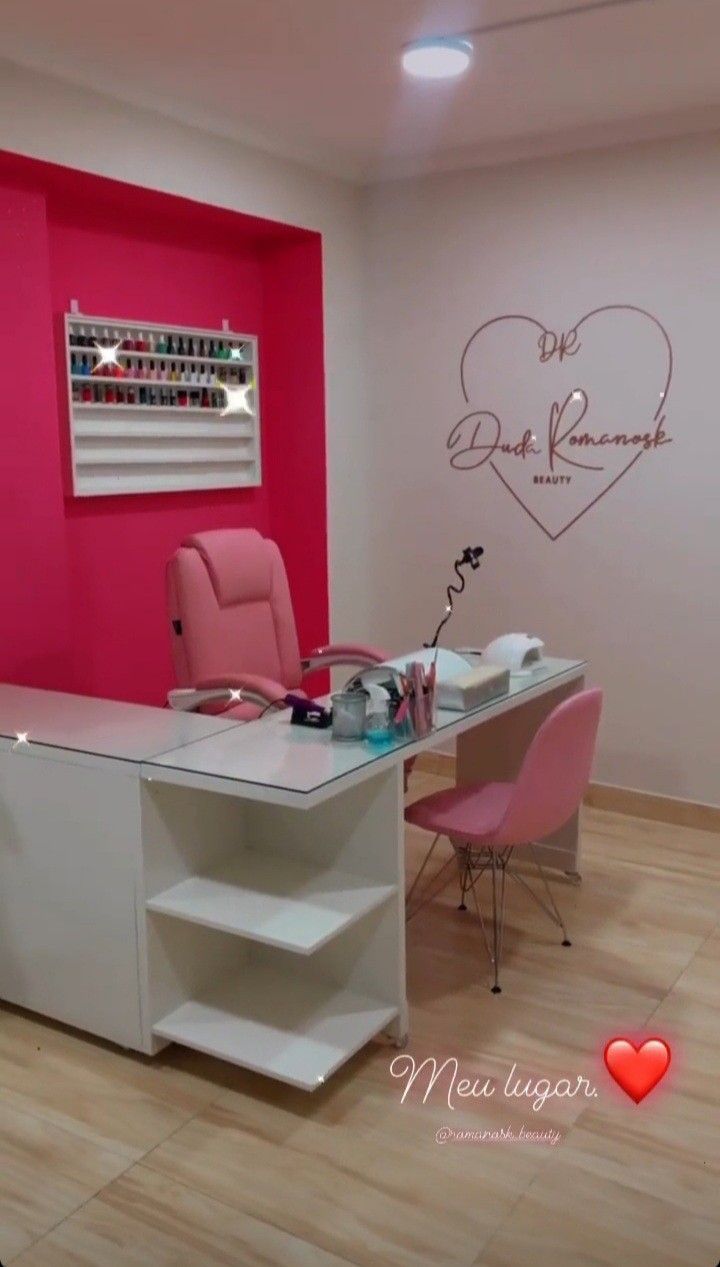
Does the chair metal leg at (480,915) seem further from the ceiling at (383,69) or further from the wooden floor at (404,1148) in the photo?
the ceiling at (383,69)

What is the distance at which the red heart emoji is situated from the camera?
2.45 meters

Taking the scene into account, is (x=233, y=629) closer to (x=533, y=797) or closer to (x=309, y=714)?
(x=309, y=714)

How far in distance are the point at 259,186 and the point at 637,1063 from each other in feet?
10.3

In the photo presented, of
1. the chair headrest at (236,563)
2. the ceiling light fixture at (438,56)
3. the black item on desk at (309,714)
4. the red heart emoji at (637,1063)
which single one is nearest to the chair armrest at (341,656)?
the chair headrest at (236,563)

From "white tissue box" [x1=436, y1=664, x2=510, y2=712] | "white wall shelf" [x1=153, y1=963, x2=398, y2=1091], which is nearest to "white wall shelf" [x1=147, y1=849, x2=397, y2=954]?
"white wall shelf" [x1=153, y1=963, x2=398, y2=1091]

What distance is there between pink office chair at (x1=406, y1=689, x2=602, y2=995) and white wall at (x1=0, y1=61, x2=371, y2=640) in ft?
5.55

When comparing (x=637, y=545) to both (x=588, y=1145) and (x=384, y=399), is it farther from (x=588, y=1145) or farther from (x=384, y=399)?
(x=588, y=1145)

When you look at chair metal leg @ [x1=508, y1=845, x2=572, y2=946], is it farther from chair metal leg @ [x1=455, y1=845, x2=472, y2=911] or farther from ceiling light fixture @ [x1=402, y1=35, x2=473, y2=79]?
ceiling light fixture @ [x1=402, y1=35, x2=473, y2=79]

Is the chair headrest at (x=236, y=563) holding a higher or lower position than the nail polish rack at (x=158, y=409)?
lower

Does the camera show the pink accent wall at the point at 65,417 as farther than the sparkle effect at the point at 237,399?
No

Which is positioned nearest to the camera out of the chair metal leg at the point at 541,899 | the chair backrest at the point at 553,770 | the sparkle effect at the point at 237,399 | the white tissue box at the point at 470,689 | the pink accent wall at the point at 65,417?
the chair backrest at the point at 553,770

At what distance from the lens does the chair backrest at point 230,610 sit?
3385 millimetres

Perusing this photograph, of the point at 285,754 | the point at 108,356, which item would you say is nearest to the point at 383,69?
the point at 108,356

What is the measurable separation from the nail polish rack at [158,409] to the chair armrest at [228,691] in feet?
3.08
